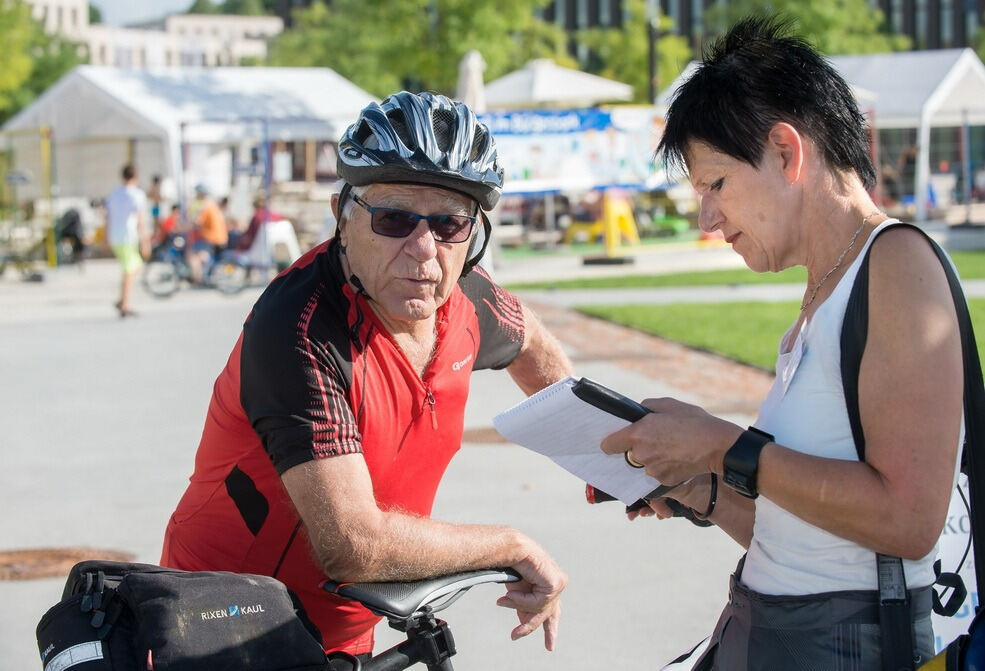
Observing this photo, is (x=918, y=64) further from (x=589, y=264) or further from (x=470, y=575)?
(x=470, y=575)

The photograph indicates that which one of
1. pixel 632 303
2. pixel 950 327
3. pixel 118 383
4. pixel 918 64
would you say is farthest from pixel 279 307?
pixel 918 64

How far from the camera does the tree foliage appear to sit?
120ft

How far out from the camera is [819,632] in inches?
75.6

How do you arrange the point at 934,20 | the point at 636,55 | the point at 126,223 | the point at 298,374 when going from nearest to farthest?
1. the point at 298,374
2. the point at 126,223
3. the point at 636,55
4. the point at 934,20

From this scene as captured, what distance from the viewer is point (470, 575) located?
218cm

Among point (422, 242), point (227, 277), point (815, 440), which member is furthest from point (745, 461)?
point (227, 277)

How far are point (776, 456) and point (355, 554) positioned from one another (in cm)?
72

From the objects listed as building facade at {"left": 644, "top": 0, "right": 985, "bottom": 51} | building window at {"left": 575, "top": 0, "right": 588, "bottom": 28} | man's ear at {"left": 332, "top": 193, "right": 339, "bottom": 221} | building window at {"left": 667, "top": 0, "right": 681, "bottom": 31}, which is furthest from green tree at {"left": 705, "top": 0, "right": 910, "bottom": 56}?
man's ear at {"left": 332, "top": 193, "right": 339, "bottom": 221}

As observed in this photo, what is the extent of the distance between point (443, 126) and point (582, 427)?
66 cm

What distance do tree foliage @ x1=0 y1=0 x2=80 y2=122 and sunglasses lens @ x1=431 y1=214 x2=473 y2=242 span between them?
124ft

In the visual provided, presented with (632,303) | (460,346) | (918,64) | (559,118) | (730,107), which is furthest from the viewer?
(918,64)

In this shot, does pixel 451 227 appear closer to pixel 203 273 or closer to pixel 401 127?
pixel 401 127

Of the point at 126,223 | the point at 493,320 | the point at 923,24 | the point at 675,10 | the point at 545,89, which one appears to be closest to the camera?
the point at 493,320

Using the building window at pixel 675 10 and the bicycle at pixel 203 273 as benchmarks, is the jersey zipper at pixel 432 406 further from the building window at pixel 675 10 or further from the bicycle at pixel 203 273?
the building window at pixel 675 10
